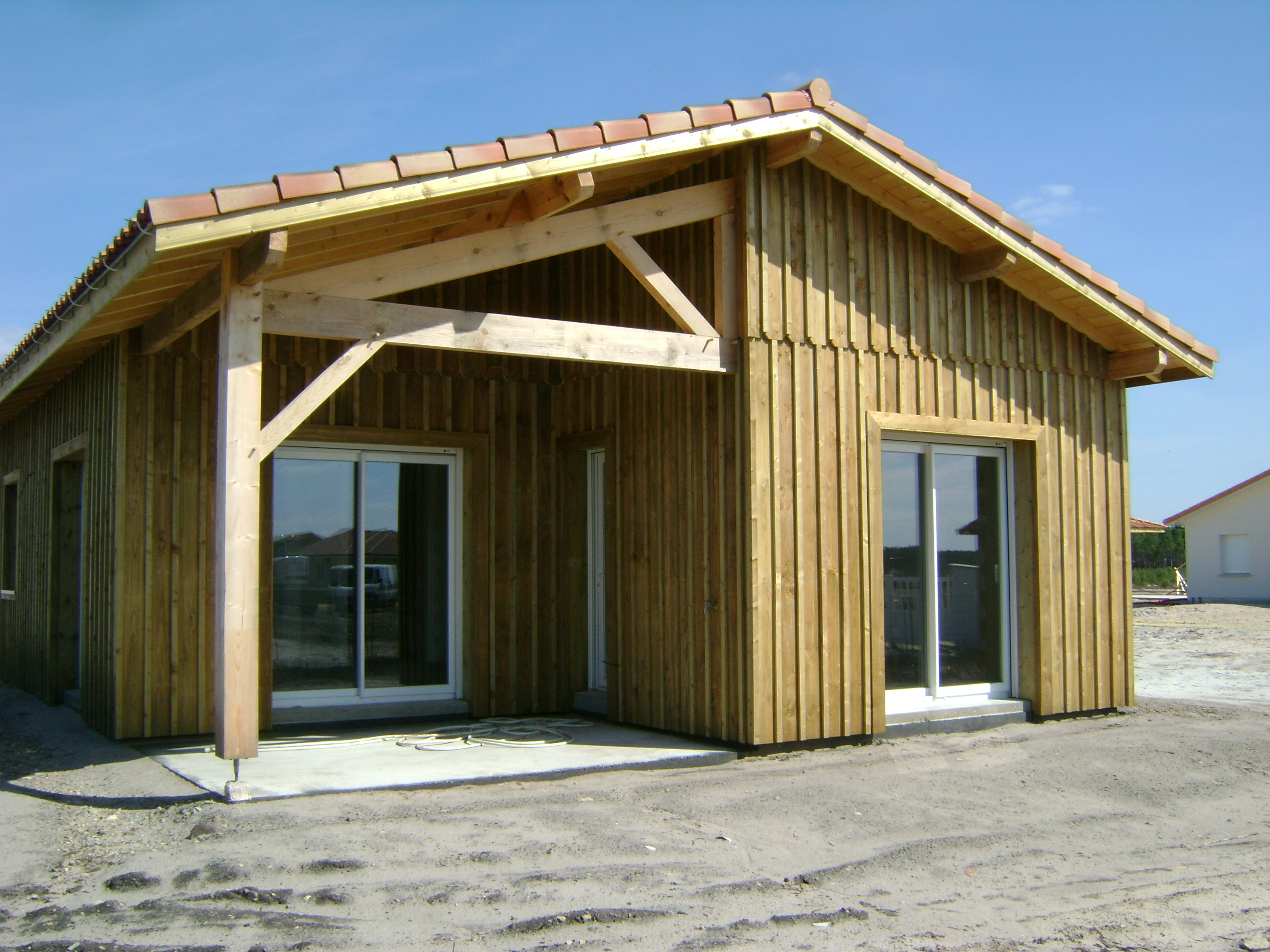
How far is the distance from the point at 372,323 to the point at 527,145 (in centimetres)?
133

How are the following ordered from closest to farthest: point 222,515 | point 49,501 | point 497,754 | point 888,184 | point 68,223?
point 222,515, point 497,754, point 888,184, point 49,501, point 68,223

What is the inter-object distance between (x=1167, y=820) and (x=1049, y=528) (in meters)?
3.28

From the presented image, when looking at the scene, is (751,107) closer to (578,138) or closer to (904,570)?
(578,138)

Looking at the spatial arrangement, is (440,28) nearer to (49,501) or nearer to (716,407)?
(716,407)

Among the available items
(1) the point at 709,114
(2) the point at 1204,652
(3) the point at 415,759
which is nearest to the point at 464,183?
(1) the point at 709,114

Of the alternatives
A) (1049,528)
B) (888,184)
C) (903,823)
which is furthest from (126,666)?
(1049,528)

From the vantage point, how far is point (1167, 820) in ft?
A: 18.9

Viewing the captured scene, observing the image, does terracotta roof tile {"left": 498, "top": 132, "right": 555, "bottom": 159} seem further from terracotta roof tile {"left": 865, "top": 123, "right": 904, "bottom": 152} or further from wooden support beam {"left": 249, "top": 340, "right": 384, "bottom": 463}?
terracotta roof tile {"left": 865, "top": 123, "right": 904, "bottom": 152}

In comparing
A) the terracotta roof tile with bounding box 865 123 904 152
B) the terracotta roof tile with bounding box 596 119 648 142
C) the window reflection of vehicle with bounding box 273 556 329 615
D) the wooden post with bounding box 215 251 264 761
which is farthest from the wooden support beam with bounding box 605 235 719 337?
the window reflection of vehicle with bounding box 273 556 329 615

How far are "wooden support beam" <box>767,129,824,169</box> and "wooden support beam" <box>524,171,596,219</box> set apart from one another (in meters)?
1.72

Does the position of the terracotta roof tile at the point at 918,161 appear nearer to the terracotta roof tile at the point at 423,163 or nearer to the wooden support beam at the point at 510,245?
the wooden support beam at the point at 510,245

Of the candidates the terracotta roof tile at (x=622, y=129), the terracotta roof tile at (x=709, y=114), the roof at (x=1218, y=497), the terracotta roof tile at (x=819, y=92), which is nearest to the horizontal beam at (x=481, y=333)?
the terracotta roof tile at (x=622, y=129)

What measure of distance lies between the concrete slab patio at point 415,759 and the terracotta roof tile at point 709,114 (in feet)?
13.4

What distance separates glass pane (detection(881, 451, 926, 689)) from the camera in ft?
26.2
